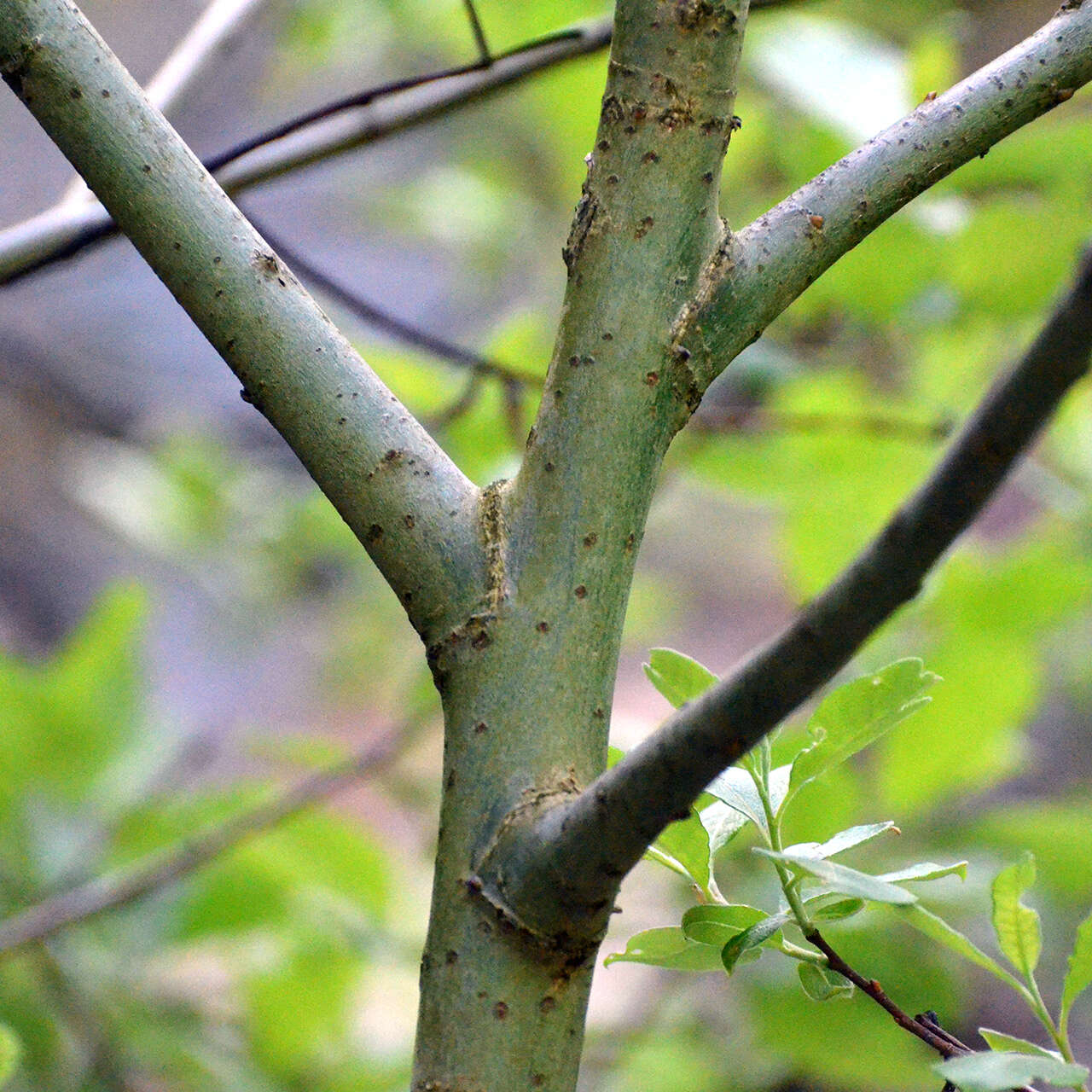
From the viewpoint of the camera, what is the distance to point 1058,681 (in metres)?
1.69

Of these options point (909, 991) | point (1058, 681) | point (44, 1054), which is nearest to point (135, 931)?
point (44, 1054)

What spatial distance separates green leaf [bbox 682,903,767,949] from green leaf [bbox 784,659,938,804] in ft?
0.12

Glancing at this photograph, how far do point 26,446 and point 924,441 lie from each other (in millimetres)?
2356

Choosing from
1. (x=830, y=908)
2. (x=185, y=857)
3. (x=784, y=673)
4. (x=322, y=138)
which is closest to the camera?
(x=784, y=673)

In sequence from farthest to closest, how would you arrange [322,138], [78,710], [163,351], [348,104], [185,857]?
1. [163,351]
2. [78,710]
3. [185,857]
4. [322,138]
5. [348,104]

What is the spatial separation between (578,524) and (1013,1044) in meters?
0.20

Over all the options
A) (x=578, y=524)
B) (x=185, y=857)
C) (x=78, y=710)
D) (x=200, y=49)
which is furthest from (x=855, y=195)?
(x=78, y=710)

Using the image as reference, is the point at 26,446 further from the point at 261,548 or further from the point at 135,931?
the point at 135,931

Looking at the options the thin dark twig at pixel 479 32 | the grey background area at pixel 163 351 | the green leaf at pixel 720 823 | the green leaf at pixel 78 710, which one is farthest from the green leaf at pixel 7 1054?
the grey background area at pixel 163 351

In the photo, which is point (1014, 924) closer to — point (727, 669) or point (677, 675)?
point (677, 675)

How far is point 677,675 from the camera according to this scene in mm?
386

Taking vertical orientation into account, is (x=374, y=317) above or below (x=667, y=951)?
above

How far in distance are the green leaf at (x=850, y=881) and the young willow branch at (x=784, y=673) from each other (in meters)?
0.04

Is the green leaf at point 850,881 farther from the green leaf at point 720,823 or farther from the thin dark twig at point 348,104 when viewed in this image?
the thin dark twig at point 348,104
